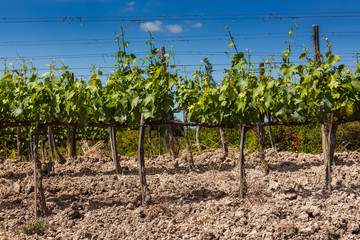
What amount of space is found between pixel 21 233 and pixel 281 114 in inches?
145

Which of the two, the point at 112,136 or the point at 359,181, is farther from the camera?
the point at 112,136

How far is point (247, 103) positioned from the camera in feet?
16.5

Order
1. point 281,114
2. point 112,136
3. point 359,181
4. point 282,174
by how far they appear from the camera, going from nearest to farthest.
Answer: point 281,114
point 359,181
point 282,174
point 112,136

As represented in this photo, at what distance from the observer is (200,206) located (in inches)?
203

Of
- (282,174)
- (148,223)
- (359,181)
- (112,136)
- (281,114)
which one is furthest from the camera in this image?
(112,136)

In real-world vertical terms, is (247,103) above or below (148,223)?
above

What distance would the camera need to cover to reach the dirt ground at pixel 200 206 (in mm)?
4387

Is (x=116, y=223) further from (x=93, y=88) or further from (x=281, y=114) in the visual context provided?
(x=281, y=114)

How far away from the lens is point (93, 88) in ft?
17.5

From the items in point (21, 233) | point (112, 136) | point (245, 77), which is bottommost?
point (21, 233)

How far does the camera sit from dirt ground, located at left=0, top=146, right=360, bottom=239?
4.39m

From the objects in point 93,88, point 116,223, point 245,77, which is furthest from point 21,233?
point 245,77

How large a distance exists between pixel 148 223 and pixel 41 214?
1646mm

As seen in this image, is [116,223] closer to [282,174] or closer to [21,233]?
[21,233]
